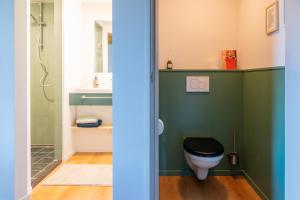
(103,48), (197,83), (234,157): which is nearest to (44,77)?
(103,48)

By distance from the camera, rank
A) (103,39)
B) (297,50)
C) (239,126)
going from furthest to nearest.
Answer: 1. (103,39)
2. (239,126)
3. (297,50)

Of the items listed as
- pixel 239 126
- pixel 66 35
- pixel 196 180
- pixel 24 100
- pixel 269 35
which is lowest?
→ pixel 196 180

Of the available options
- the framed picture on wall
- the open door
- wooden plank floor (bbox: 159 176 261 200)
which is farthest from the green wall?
the framed picture on wall

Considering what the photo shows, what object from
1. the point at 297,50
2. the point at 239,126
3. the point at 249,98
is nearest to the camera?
the point at 297,50

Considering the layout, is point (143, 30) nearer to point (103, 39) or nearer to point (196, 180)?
point (196, 180)

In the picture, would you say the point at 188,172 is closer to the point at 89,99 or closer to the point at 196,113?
the point at 196,113

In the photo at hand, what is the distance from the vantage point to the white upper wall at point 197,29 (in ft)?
10.0

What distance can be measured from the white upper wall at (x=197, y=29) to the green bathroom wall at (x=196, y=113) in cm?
27

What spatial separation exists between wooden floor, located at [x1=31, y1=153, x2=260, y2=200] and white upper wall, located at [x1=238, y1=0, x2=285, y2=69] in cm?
122

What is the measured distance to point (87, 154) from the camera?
372 centimetres

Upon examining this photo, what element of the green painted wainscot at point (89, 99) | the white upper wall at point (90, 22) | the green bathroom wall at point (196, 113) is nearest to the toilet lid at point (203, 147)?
the green bathroom wall at point (196, 113)

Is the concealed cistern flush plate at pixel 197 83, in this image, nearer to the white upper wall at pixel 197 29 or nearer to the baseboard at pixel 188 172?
the white upper wall at pixel 197 29

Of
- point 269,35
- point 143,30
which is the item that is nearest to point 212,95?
point 269,35

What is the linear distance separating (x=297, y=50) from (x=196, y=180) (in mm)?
1978
